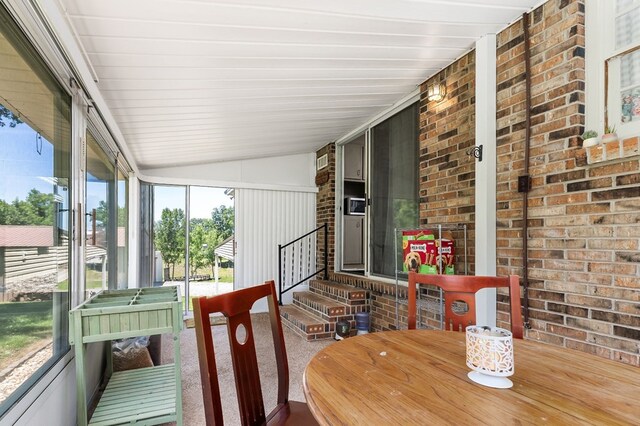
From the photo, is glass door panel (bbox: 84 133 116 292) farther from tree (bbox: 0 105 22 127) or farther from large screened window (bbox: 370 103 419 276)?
large screened window (bbox: 370 103 419 276)

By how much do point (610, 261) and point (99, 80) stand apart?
3.34m

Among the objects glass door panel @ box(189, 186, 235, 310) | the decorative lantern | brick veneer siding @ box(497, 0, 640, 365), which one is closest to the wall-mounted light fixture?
brick veneer siding @ box(497, 0, 640, 365)

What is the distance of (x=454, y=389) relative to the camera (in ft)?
3.04

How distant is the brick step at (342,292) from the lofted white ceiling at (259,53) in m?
2.12

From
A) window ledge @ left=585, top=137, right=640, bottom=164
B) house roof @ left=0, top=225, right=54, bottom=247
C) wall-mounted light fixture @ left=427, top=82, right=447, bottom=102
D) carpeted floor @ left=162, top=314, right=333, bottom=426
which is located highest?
wall-mounted light fixture @ left=427, top=82, right=447, bottom=102

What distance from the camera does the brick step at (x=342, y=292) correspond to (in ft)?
13.2

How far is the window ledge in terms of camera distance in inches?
67.3

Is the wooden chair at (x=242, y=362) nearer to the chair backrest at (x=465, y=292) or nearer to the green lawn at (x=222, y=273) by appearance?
the chair backrest at (x=465, y=292)

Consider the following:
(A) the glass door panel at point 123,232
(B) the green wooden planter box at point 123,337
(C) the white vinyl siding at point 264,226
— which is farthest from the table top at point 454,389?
(C) the white vinyl siding at point 264,226

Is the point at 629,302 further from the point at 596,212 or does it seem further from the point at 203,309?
the point at 203,309

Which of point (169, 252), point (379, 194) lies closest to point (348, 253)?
point (379, 194)

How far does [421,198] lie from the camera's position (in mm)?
3350

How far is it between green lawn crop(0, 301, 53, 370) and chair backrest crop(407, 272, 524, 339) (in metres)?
1.62

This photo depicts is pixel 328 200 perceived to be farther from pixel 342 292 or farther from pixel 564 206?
pixel 564 206
